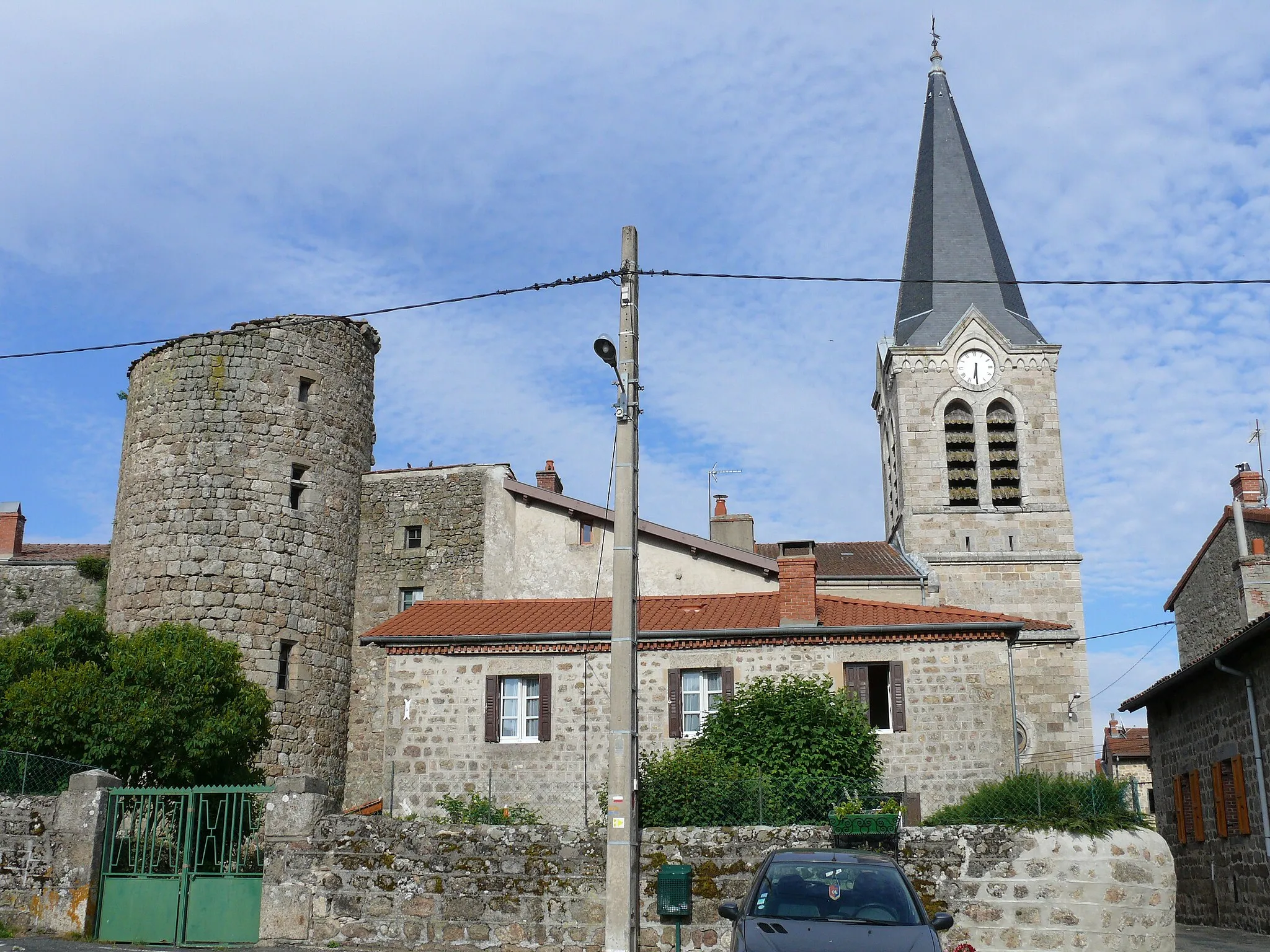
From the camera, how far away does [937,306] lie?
1492 inches

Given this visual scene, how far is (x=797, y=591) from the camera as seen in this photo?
18.8m

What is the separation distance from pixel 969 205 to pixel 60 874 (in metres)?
34.3

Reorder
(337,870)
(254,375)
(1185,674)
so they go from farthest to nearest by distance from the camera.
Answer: (254,375)
(1185,674)
(337,870)

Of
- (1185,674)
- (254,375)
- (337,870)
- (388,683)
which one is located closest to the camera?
(337,870)

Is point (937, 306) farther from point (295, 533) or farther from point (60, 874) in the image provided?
point (60, 874)

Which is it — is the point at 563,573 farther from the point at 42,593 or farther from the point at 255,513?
the point at 42,593

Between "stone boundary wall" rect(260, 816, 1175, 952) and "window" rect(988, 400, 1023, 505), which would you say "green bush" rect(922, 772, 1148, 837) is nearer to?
"stone boundary wall" rect(260, 816, 1175, 952)

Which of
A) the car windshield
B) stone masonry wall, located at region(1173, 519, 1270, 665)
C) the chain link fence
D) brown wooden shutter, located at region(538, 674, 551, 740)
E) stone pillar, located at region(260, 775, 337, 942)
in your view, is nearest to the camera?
the car windshield

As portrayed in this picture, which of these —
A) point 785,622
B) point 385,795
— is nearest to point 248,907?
point 385,795

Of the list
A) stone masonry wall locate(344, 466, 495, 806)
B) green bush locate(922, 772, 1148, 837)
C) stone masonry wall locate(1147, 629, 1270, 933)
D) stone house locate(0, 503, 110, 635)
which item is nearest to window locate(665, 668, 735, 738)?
green bush locate(922, 772, 1148, 837)

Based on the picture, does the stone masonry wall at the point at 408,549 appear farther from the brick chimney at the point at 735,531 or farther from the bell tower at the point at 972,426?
the bell tower at the point at 972,426

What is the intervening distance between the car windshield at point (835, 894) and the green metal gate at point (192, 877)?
587 centimetres

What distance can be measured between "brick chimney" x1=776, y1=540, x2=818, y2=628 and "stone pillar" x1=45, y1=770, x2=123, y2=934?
394 inches

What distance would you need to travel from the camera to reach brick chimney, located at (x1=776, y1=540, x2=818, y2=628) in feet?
61.1
